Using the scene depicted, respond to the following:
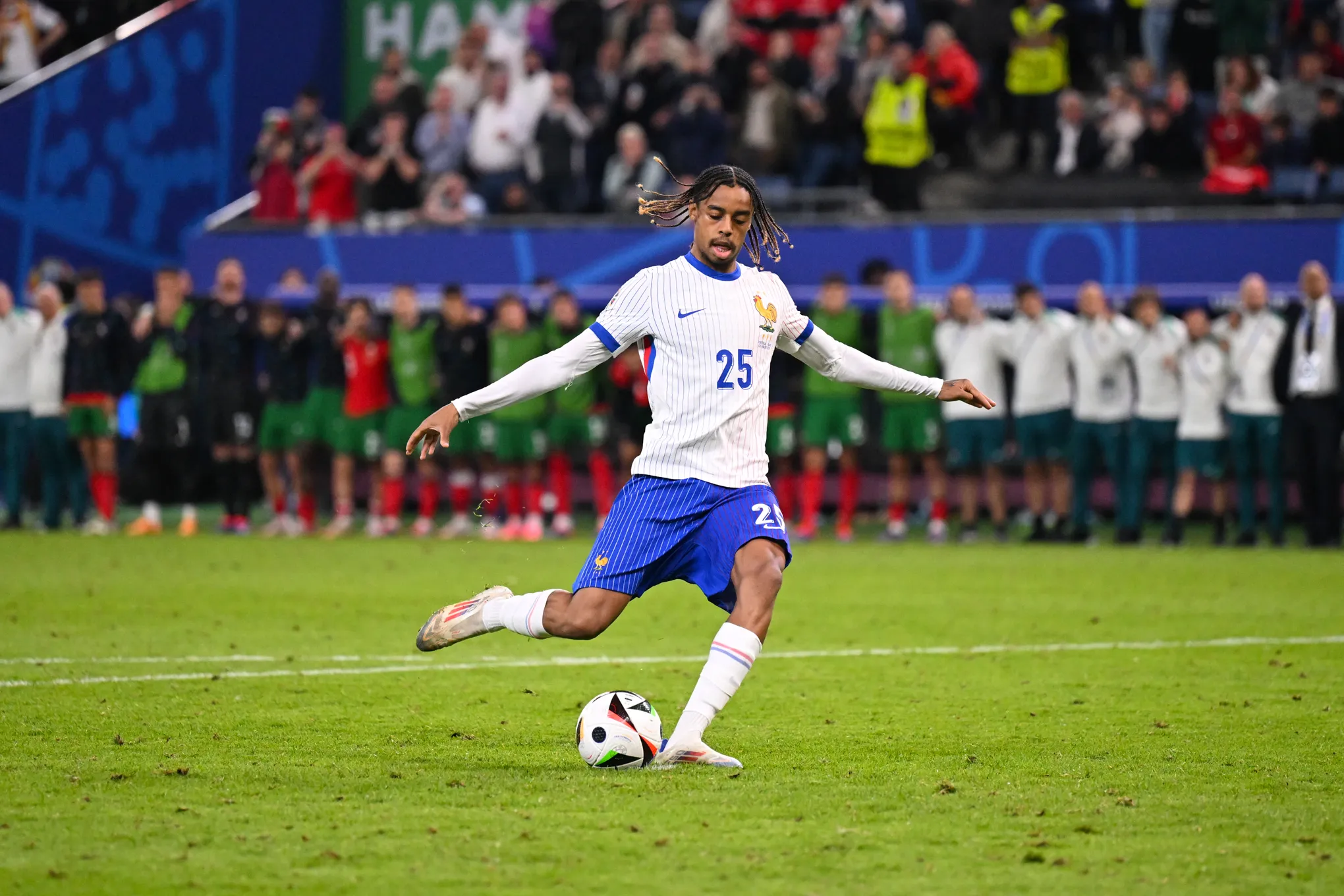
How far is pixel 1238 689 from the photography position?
8570 millimetres

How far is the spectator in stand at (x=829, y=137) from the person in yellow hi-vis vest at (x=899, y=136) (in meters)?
0.57

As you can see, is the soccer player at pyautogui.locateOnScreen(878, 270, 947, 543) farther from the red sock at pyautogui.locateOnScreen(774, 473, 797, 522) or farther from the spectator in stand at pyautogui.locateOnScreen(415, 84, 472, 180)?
the spectator in stand at pyautogui.locateOnScreen(415, 84, 472, 180)

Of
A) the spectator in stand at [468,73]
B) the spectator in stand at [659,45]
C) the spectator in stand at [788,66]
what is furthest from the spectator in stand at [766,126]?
the spectator in stand at [468,73]

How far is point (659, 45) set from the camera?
21.9 metres

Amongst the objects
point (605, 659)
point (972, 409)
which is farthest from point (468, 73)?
point (605, 659)

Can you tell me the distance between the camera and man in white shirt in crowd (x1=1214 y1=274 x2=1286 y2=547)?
1661 centimetres

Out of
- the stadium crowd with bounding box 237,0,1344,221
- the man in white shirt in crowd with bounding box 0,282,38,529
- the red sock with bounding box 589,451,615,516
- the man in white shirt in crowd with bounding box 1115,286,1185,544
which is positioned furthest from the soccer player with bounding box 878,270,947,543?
the man in white shirt in crowd with bounding box 0,282,38,529

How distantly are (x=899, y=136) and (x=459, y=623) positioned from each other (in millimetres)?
14084

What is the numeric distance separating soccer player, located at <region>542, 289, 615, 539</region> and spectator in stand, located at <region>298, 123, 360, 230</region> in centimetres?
487

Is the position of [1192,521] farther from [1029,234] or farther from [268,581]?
[268,581]

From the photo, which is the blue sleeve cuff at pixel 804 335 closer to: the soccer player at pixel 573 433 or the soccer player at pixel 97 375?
the soccer player at pixel 573 433

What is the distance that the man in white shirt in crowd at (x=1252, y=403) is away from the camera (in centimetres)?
1661

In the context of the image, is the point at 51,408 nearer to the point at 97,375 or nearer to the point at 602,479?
the point at 97,375

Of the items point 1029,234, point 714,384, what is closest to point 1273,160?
point 1029,234
